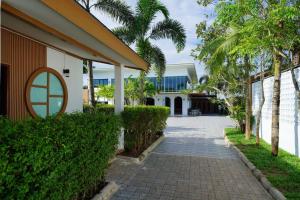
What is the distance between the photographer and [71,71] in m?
9.10

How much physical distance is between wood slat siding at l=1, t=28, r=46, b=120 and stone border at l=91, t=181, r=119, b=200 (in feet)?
9.95

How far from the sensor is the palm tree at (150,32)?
14000 millimetres

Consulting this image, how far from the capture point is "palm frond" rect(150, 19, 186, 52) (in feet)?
47.9

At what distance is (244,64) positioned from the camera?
12852 mm

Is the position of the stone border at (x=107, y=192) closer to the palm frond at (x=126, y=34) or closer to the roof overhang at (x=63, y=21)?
the roof overhang at (x=63, y=21)

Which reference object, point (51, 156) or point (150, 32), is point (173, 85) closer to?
point (150, 32)

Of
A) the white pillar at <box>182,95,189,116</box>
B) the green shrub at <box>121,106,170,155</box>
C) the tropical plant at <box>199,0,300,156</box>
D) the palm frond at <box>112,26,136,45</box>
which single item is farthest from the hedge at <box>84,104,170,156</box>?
the white pillar at <box>182,95,189,116</box>

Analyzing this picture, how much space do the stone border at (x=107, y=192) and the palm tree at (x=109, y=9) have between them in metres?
7.80

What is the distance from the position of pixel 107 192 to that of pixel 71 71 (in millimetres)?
5322

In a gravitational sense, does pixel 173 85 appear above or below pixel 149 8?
below

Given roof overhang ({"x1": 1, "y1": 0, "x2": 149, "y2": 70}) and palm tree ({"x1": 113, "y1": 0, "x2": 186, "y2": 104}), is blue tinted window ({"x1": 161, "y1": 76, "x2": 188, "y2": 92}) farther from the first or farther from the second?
roof overhang ({"x1": 1, "y1": 0, "x2": 149, "y2": 70})

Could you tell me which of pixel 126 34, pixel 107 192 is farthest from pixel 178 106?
pixel 107 192

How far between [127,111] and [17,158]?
240 inches

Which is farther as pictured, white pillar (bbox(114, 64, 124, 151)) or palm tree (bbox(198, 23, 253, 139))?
palm tree (bbox(198, 23, 253, 139))
